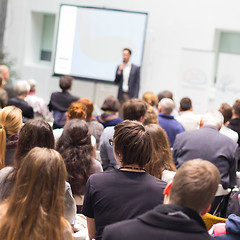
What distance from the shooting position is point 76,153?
11.0ft

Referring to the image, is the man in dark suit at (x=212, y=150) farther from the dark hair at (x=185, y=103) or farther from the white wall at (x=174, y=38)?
the white wall at (x=174, y=38)

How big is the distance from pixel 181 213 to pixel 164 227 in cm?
8

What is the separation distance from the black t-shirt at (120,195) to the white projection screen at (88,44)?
788 cm

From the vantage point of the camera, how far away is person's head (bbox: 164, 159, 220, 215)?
1.61 metres

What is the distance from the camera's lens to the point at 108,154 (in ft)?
13.4

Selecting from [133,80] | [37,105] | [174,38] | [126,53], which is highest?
[174,38]

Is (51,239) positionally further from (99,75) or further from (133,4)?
(133,4)

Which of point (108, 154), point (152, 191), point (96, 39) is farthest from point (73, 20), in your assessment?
point (152, 191)

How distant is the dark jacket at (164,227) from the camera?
5.00 feet

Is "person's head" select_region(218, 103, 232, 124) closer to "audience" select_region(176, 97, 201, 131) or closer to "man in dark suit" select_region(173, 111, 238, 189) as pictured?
"audience" select_region(176, 97, 201, 131)

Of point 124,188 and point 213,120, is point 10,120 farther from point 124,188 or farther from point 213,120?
point 213,120

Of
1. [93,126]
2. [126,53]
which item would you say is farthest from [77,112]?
[126,53]

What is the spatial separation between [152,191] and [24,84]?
3710 millimetres

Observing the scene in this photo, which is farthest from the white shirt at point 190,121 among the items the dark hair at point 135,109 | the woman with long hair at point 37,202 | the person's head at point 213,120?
the woman with long hair at point 37,202
